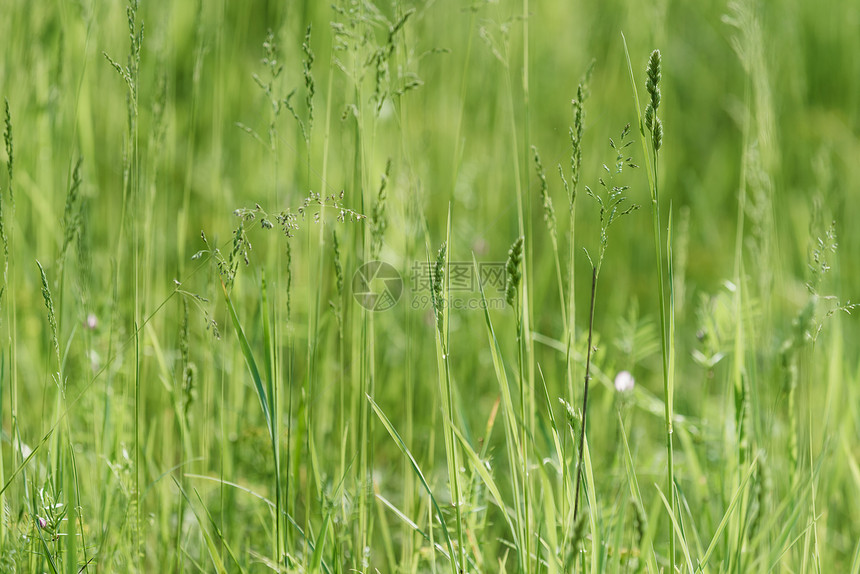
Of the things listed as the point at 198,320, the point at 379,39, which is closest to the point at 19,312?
the point at 198,320

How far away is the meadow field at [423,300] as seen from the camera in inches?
44.1

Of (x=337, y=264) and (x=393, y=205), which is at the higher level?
(x=393, y=205)

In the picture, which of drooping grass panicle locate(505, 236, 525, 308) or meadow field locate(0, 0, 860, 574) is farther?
meadow field locate(0, 0, 860, 574)

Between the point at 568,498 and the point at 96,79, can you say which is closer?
the point at 568,498

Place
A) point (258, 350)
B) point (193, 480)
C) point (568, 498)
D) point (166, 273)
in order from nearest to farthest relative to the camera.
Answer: point (568, 498) < point (193, 480) < point (258, 350) < point (166, 273)

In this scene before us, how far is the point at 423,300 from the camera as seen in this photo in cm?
174

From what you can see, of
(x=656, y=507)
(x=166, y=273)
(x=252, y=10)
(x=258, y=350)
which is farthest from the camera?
(x=252, y=10)

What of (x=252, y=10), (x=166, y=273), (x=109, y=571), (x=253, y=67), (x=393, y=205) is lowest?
(x=109, y=571)

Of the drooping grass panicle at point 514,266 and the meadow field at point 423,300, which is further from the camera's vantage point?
the meadow field at point 423,300

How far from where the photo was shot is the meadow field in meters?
1.12

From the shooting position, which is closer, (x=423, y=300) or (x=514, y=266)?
(x=514, y=266)

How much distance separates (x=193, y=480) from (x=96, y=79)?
4.89ft

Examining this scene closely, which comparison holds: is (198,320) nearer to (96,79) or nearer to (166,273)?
(166,273)

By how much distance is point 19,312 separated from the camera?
6.28 feet
